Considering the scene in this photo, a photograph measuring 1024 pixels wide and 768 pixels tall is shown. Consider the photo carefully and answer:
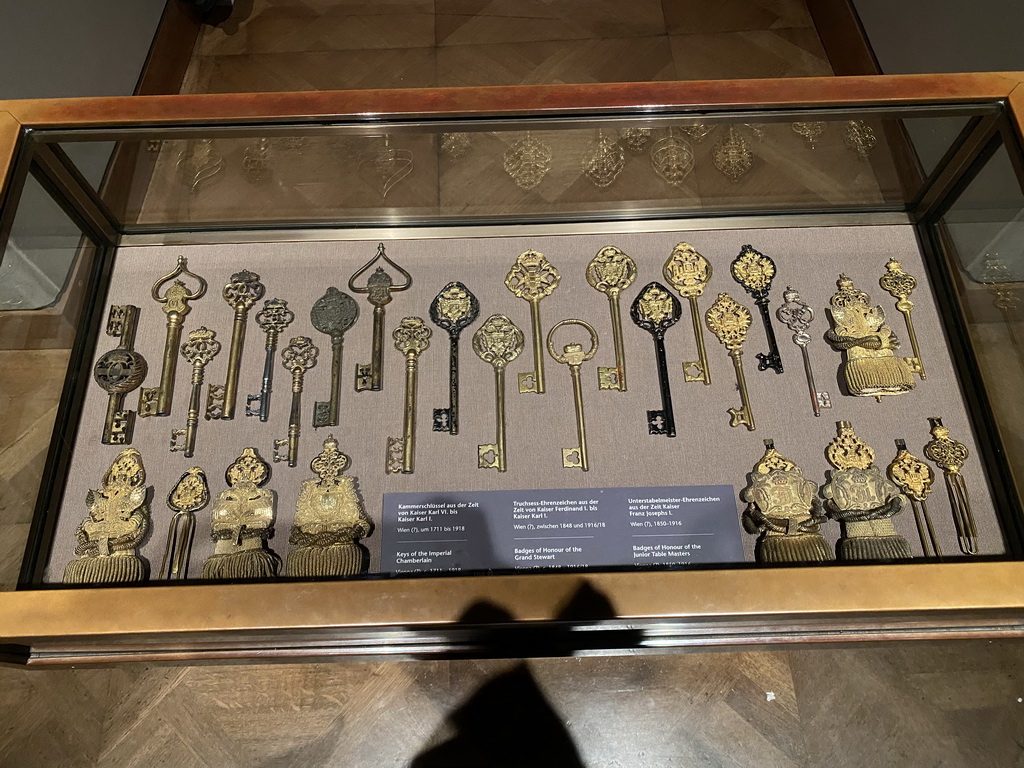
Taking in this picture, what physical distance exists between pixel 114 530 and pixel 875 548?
1917 mm

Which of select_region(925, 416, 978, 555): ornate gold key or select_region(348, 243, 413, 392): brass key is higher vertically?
select_region(348, 243, 413, 392): brass key

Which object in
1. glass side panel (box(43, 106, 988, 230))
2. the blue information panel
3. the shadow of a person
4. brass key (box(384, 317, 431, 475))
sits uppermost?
glass side panel (box(43, 106, 988, 230))

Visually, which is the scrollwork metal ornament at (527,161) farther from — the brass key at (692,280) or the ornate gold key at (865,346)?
the ornate gold key at (865,346)

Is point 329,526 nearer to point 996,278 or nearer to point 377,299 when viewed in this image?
point 377,299

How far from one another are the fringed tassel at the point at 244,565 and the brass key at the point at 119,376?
479 millimetres

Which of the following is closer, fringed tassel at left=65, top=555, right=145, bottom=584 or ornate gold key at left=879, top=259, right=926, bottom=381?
fringed tassel at left=65, top=555, right=145, bottom=584

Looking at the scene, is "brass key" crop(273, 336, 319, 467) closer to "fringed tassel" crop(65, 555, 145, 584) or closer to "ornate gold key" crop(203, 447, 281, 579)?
"ornate gold key" crop(203, 447, 281, 579)

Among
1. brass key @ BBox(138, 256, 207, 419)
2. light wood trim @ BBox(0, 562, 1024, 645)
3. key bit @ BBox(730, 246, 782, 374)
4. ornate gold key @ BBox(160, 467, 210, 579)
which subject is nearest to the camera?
light wood trim @ BBox(0, 562, 1024, 645)

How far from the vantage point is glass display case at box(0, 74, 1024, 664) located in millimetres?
1676

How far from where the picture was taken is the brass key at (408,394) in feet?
5.96

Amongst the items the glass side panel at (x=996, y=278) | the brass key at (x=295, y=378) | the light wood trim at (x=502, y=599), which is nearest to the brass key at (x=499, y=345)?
the brass key at (x=295, y=378)

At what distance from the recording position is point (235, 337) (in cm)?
200

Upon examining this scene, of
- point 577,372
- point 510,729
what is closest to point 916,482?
point 577,372

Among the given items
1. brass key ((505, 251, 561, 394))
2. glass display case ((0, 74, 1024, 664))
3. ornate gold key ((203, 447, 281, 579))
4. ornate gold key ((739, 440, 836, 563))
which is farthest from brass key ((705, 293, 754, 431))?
ornate gold key ((203, 447, 281, 579))
